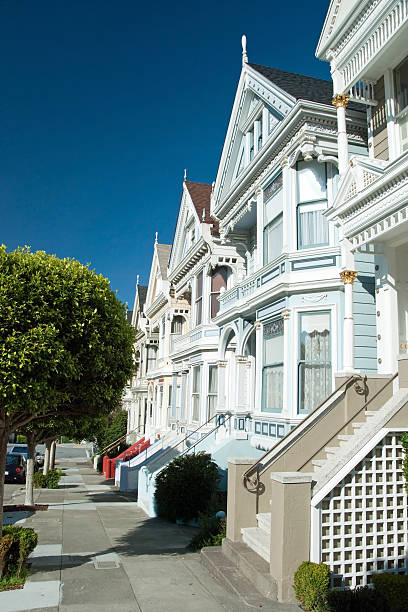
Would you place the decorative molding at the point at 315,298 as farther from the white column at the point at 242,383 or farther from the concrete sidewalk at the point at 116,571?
the concrete sidewalk at the point at 116,571

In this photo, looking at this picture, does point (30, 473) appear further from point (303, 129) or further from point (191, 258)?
point (303, 129)

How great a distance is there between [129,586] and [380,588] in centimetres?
364

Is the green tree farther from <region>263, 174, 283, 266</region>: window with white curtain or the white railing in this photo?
the white railing

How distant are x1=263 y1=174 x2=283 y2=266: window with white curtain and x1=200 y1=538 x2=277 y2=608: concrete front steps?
7.46m

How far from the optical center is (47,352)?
293 inches

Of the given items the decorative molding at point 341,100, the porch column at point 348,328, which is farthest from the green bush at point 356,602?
the decorative molding at point 341,100

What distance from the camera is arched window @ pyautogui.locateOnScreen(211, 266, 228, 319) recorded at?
71.4ft

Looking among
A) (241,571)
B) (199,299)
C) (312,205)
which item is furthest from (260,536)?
(199,299)

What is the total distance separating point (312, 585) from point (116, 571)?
363 cm

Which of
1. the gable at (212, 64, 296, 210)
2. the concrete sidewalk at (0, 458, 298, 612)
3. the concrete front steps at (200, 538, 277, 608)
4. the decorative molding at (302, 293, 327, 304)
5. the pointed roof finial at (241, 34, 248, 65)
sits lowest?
the concrete sidewalk at (0, 458, 298, 612)

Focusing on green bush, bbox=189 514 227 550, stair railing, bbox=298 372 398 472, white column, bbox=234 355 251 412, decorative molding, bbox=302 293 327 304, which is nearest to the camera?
stair railing, bbox=298 372 398 472

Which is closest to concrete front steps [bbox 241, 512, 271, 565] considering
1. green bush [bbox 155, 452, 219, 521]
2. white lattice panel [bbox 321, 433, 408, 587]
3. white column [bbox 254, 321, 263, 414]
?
white lattice panel [bbox 321, 433, 408, 587]

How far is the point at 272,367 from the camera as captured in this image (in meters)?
13.3

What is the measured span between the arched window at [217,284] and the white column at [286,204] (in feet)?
28.2
